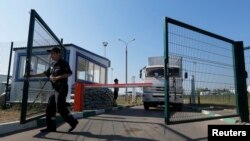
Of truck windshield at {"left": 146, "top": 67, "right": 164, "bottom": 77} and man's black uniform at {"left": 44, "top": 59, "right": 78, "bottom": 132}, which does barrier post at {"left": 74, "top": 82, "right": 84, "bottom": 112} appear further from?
truck windshield at {"left": 146, "top": 67, "right": 164, "bottom": 77}

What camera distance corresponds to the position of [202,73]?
275 inches

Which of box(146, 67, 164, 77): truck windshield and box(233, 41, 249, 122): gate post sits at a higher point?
box(146, 67, 164, 77): truck windshield

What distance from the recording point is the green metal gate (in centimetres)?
621

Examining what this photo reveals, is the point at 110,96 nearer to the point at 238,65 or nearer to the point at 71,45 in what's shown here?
the point at 71,45

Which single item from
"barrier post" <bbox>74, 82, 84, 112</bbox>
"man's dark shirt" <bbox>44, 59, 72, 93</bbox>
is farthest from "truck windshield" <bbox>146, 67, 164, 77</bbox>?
"man's dark shirt" <bbox>44, 59, 72, 93</bbox>

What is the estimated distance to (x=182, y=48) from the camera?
21.2 feet

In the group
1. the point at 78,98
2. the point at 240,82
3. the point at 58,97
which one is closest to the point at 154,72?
the point at 78,98

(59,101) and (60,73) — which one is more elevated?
(60,73)

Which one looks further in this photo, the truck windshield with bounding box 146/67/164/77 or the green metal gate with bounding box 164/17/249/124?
the truck windshield with bounding box 146/67/164/77

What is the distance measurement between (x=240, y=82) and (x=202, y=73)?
152 centimetres

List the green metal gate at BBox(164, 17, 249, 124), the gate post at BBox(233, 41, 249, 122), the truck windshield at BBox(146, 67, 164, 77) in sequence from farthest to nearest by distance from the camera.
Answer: the truck windshield at BBox(146, 67, 164, 77) < the gate post at BBox(233, 41, 249, 122) < the green metal gate at BBox(164, 17, 249, 124)

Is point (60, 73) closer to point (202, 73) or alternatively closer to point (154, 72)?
point (202, 73)

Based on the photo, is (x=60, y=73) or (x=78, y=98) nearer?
(x=60, y=73)

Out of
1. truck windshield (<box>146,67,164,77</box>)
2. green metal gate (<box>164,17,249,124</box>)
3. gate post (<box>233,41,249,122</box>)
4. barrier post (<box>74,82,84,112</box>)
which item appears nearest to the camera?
green metal gate (<box>164,17,249,124</box>)
